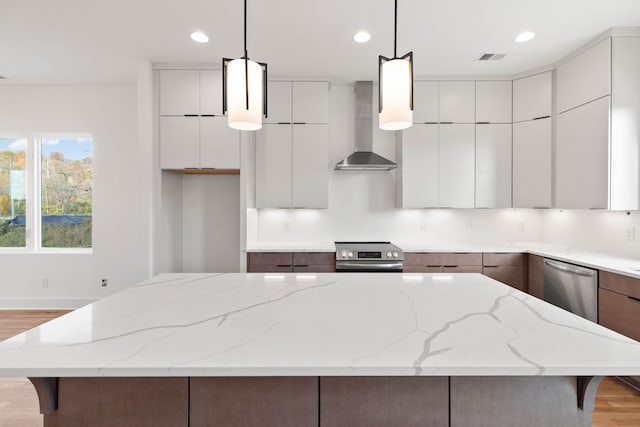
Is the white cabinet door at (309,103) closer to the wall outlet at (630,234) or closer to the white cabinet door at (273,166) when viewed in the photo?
the white cabinet door at (273,166)

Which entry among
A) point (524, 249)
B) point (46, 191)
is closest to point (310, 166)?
point (524, 249)

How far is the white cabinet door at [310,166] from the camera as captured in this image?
3672mm

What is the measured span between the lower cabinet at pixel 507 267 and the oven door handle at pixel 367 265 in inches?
35.7

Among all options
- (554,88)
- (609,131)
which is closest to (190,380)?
(609,131)

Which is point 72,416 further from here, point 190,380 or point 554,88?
point 554,88

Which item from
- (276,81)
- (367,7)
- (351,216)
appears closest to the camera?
(367,7)

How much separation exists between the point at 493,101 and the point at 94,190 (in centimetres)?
485

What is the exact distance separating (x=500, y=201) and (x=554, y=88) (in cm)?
125

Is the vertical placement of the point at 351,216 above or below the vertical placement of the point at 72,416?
above

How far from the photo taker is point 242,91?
152 centimetres

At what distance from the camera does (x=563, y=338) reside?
1.06m

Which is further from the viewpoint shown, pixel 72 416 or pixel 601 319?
pixel 601 319

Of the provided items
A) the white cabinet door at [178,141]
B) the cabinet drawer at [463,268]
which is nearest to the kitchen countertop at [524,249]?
the cabinet drawer at [463,268]

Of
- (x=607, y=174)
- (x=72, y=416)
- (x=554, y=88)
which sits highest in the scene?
(x=554, y=88)
